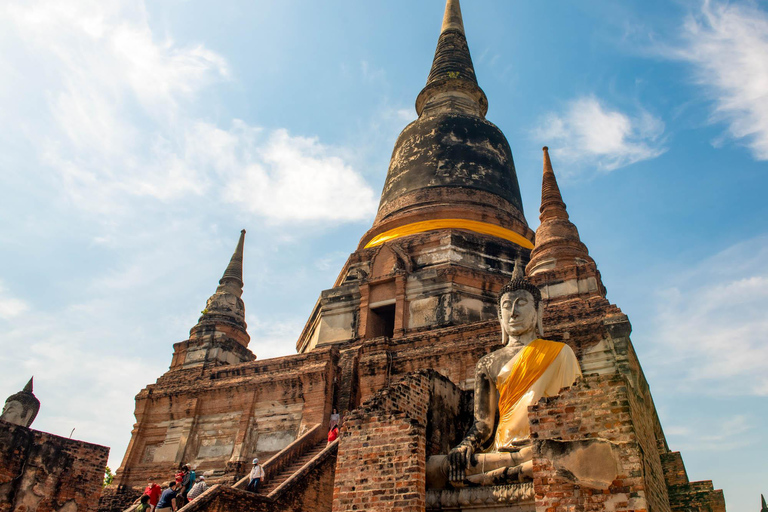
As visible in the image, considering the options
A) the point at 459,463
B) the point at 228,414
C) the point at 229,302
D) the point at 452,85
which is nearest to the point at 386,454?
the point at 459,463

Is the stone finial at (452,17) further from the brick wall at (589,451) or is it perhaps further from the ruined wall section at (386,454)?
the brick wall at (589,451)

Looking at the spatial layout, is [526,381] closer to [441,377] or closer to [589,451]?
[441,377]

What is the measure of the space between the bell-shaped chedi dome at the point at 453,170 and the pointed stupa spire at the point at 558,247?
1754 mm

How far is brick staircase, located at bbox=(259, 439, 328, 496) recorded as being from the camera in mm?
10742

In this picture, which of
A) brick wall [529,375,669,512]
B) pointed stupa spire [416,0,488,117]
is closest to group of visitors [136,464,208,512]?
brick wall [529,375,669,512]

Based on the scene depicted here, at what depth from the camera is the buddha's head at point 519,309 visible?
8383mm

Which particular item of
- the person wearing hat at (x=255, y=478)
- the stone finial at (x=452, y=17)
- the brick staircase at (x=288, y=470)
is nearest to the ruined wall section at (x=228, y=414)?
the brick staircase at (x=288, y=470)

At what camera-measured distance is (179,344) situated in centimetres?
1862

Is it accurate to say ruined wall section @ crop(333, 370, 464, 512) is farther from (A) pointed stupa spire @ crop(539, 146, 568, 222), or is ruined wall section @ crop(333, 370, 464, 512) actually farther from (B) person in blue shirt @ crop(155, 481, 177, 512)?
(A) pointed stupa spire @ crop(539, 146, 568, 222)

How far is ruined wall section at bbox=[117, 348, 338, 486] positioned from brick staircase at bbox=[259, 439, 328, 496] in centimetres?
91

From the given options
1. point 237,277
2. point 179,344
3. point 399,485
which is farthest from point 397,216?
point 399,485

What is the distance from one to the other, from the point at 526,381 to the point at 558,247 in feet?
28.0

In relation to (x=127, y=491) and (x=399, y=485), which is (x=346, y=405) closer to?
(x=127, y=491)

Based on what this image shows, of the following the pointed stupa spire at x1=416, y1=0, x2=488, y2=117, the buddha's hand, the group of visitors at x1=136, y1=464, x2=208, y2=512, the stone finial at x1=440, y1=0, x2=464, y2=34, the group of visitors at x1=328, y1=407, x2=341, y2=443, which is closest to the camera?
the buddha's hand
